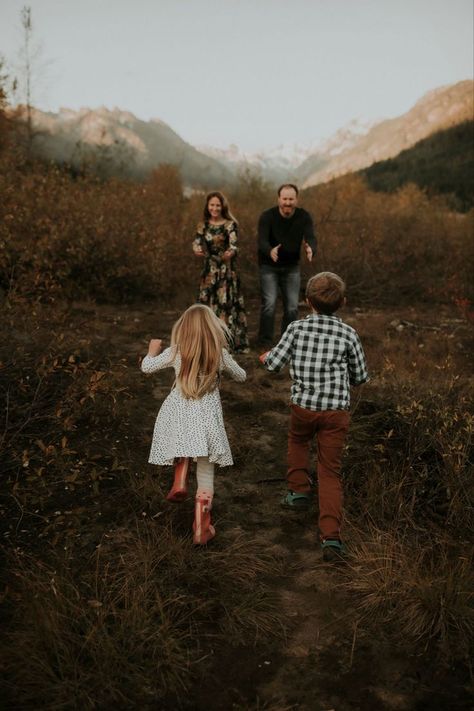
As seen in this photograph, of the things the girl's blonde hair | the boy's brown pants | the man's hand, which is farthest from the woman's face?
the boy's brown pants

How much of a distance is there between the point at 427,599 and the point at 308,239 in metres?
4.70

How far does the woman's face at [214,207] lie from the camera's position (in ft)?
21.7

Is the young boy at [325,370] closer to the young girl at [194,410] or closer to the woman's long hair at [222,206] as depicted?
the young girl at [194,410]

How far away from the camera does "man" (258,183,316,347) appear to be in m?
6.39

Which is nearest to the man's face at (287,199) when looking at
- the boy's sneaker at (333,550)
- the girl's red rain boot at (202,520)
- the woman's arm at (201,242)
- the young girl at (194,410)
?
the woman's arm at (201,242)

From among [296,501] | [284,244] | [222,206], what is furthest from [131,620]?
[222,206]

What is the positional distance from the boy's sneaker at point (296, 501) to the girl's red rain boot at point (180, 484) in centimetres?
82

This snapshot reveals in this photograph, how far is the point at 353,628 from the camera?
8.09 feet

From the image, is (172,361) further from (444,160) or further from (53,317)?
(444,160)

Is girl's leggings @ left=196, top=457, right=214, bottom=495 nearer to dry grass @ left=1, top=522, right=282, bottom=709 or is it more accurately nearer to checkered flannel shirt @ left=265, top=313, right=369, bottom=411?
dry grass @ left=1, top=522, right=282, bottom=709

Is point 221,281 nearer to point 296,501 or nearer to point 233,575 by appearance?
point 296,501

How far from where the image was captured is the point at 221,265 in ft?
22.6

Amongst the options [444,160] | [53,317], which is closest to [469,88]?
[444,160]

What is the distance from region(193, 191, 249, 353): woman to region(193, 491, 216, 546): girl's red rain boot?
392cm
